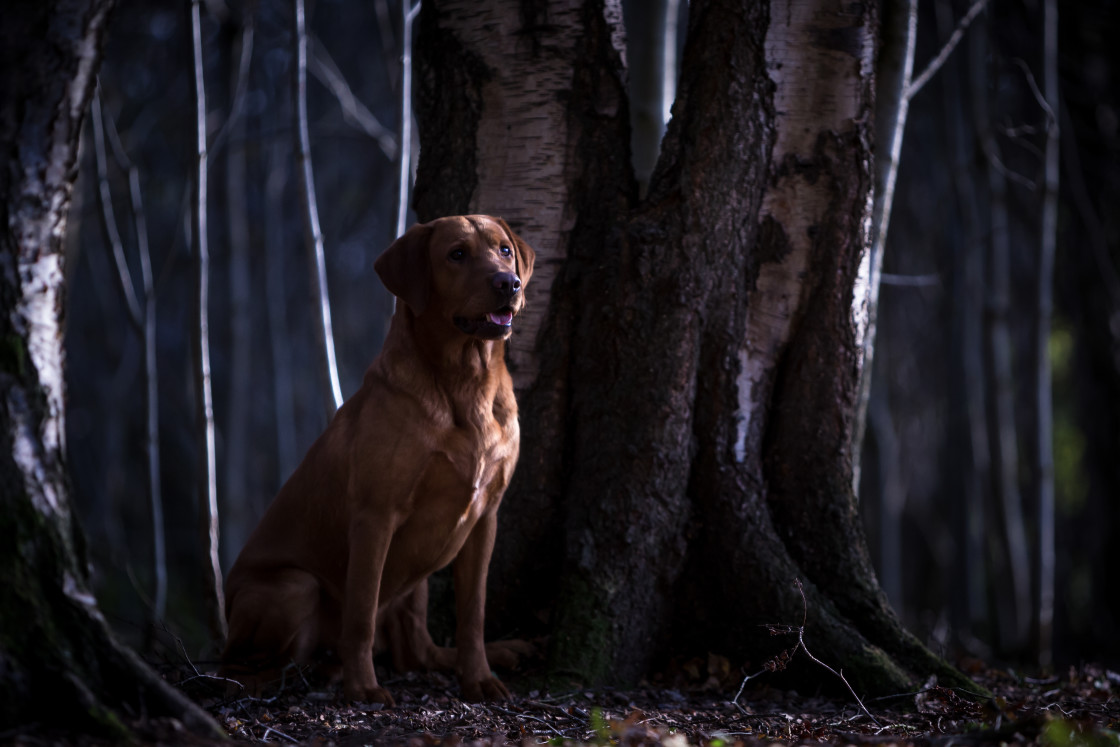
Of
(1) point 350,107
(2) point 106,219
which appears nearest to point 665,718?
(2) point 106,219

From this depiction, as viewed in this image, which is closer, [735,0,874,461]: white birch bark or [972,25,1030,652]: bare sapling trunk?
[735,0,874,461]: white birch bark

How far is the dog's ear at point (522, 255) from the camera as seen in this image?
12.0 feet

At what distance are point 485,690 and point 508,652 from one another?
404mm

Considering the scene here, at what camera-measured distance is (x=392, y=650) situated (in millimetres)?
3891

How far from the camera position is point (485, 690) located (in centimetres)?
342

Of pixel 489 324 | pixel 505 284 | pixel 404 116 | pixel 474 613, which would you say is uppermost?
pixel 404 116

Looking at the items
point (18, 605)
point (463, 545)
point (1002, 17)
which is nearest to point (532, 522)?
point (463, 545)

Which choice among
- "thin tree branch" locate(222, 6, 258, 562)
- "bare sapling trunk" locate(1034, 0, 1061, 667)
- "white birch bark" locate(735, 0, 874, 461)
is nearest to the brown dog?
"white birch bark" locate(735, 0, 874, 461)

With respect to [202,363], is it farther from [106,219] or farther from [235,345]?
[235,345]

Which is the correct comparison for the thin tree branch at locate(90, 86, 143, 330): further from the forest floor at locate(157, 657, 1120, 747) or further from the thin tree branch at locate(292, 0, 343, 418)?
the forest floor at locate(157, 657, 1120, 747)

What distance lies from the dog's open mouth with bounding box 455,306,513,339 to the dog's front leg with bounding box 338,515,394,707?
2.46 feet

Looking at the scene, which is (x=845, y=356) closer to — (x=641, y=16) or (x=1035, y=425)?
(x=641, y=16)

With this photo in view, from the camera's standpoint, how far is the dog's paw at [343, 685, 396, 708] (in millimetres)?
3266

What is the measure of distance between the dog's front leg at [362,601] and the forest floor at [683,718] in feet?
0.34
